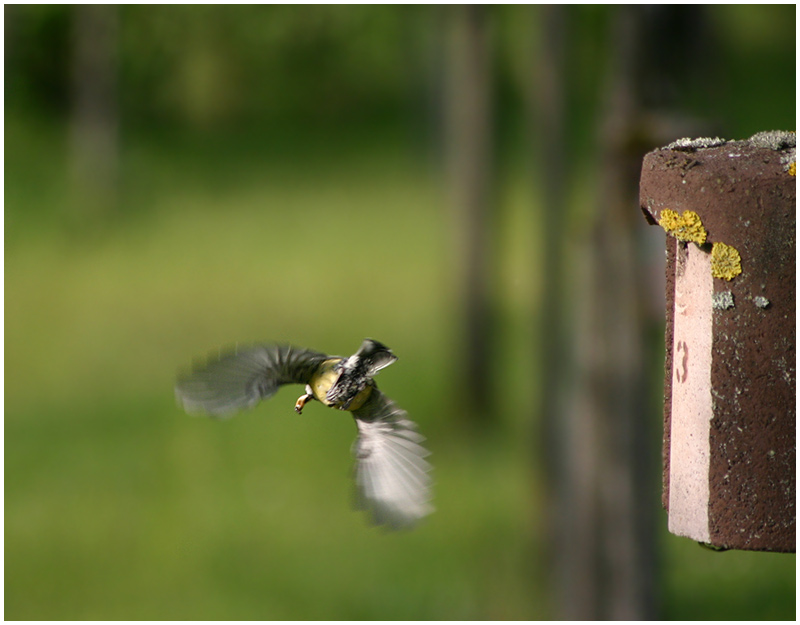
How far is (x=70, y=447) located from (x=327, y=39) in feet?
50.8

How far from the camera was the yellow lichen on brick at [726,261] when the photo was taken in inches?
62.2

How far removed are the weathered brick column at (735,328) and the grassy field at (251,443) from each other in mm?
4287

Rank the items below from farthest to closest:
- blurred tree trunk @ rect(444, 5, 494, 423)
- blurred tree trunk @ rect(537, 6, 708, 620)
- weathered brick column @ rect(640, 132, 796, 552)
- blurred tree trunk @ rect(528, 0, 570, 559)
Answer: blurred tree trunk @ rect(444, 5, 494, 423) → blurred tree trunk @ rect(528, 0, 570, 559) → blurred tree trunk @ rect(537, 6, 708, 620) → weathered brick column @ rect(640, 132, 796, 552)

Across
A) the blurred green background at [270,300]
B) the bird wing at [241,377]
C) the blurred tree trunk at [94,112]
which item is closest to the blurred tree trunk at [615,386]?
the blurred green background at [270,300]

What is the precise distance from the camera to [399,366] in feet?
→ 33.6

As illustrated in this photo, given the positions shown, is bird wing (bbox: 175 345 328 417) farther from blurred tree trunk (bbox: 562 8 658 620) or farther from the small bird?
blurred tree trunk (bbox: 562 8 658 620)

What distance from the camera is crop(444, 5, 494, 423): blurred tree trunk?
884 centimetres

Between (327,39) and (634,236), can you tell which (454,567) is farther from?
(327,39)

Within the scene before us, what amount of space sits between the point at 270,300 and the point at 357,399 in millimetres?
9925

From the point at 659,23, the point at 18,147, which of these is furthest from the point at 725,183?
the point at 18,147

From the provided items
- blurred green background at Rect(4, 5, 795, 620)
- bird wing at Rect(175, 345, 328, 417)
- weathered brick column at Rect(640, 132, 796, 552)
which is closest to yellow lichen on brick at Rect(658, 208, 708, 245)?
weathered brick column at Rect(640, 132, 796, 552)

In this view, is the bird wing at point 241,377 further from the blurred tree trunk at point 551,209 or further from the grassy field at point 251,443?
the grassy field at point 251,443

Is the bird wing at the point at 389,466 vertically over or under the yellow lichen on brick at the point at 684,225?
under

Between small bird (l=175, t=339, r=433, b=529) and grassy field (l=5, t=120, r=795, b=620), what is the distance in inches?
169
